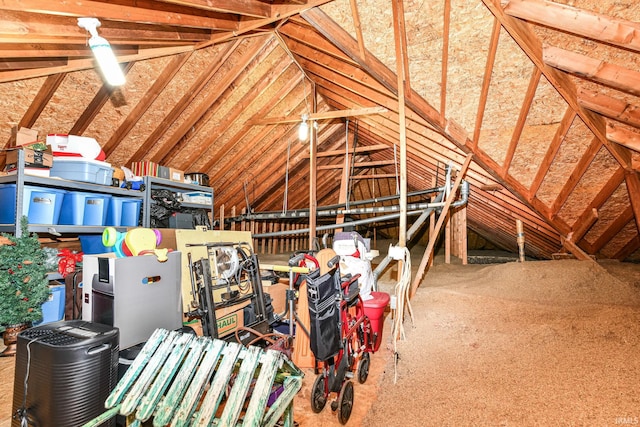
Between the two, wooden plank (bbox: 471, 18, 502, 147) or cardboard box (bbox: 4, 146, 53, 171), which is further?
cardboard box (bbox: 4, 146, 53, 171)

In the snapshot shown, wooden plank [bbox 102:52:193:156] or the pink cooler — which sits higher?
wooden plank [bbox 102:52:193:156]

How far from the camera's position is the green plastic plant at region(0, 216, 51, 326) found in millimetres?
2604

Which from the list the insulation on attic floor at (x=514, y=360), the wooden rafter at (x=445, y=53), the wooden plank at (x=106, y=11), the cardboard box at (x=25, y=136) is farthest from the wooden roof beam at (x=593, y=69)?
the cardboard box at (x=25, y=136)

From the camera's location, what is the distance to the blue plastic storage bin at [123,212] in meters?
3.99

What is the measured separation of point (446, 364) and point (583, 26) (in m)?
2.77

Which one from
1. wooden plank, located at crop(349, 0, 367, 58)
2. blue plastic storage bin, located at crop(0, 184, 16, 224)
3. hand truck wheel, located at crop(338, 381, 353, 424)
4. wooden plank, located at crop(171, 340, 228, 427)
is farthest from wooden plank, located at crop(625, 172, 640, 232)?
blue plastic storage bin, located at crop(0, 184, 16, 224)

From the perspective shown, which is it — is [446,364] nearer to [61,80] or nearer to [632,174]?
[632,174]

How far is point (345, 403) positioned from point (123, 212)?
3.90m

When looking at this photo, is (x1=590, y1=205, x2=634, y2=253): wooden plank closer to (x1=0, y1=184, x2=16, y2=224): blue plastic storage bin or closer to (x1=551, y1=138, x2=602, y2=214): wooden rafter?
(x1=551, y1=138, x2=602, y2=214): wooden rafter

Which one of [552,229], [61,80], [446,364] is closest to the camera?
[446,364]

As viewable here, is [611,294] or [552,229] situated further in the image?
[552,229]

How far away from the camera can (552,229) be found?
463cm

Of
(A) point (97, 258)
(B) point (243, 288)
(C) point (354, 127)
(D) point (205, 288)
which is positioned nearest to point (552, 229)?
(C) point (354, 127)

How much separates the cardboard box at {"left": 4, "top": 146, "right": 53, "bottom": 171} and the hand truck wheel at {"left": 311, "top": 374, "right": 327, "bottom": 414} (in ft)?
11.9
